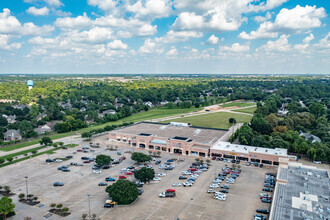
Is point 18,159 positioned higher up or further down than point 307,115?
further down

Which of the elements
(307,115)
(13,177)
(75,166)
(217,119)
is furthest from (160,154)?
(307,115)

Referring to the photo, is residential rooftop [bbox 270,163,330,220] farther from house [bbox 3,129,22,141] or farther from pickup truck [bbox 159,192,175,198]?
house [bbox 3,129,22,141]

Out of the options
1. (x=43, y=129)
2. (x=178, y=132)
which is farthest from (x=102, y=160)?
(x=43, y=129)

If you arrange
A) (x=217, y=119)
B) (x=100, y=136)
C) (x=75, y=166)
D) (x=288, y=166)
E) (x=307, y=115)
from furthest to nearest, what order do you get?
(x=217, y=119)
(x=307, y=115)
(x=100, y=136)
(x=75, y=166)
(x=288, y=166)

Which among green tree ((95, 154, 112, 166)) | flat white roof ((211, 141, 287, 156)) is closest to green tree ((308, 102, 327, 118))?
flat white roof ((211, 141, 287, 156))

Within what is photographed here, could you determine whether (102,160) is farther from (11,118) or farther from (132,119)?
(11,118)

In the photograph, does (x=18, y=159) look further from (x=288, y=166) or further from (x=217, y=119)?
(x=217, y=119)

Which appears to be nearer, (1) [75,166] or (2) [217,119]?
(1) [75,166]

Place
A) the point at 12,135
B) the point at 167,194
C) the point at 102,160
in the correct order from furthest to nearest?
1. the point at 12,135
2. the point at 102,160
3. the point at 167,194

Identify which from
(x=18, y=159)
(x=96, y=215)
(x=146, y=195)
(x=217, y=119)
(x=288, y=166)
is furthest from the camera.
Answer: (x=217, y=119)
